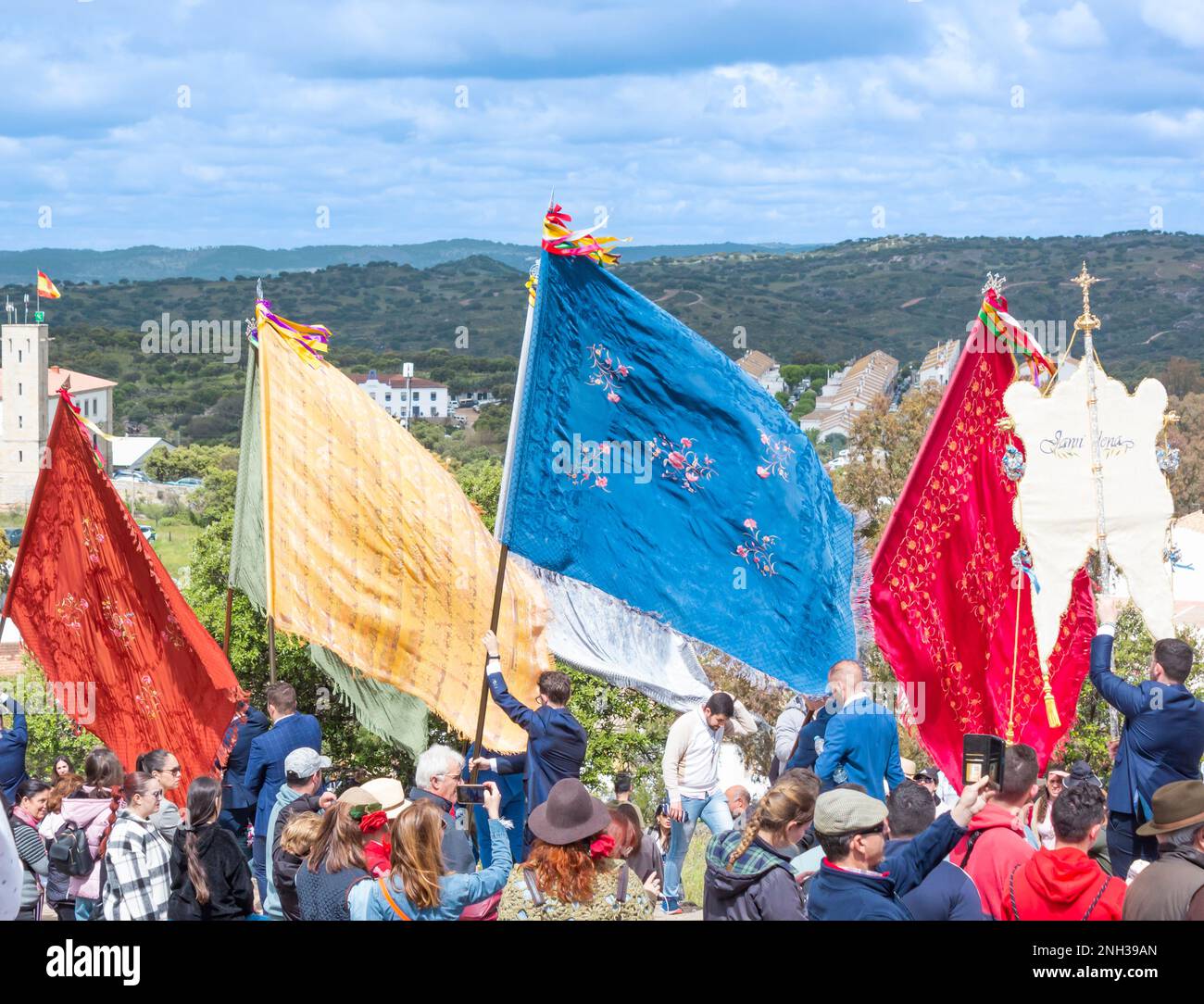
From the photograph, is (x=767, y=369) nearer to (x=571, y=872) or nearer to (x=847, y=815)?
(x=571, y=872)

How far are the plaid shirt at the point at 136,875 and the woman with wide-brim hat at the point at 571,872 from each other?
5.21ft

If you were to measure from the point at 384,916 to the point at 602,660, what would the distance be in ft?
10.4

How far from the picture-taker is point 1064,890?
524cm

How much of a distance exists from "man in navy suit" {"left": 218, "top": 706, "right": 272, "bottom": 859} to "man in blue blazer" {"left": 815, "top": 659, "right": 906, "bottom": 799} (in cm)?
324

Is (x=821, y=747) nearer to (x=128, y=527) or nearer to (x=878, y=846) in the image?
(x=878, y=846)

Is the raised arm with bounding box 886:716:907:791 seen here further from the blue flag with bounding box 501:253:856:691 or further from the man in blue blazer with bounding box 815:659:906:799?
the blue flag with bounding box 501:253:856:691

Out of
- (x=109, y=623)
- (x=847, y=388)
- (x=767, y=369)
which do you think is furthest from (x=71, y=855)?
(x=767, y=369)

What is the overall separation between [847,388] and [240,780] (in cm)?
8641

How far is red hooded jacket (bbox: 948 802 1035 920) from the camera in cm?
576

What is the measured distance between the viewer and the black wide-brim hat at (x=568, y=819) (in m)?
5.56

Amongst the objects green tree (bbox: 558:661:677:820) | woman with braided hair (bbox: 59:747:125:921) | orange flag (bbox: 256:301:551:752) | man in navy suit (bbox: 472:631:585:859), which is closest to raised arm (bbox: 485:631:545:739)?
man in navy suit (bbox: 472:631:585:859)
